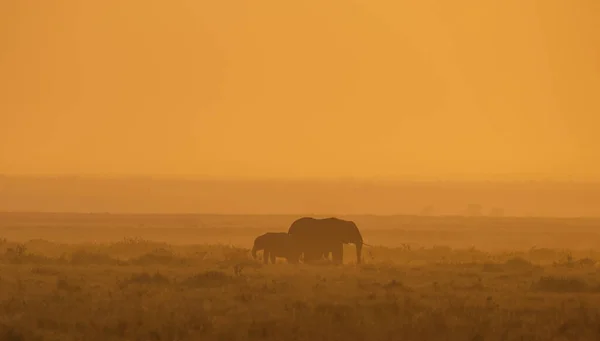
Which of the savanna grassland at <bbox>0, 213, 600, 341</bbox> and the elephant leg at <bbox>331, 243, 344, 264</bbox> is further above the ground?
the elephant leg at <bbox>331, 243, 344, 264</bbox>

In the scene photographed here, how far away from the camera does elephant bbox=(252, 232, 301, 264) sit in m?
36.8

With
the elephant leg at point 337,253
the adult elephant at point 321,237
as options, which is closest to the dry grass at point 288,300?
the adult elephant at point 321,237

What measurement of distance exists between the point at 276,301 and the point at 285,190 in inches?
6208

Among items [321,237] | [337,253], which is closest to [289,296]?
[321,237]

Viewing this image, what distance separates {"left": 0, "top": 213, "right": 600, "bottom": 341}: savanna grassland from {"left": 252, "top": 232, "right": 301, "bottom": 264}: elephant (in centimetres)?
50

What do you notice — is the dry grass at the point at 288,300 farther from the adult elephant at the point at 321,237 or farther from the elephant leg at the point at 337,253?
the elephant leg at the point at 337,253

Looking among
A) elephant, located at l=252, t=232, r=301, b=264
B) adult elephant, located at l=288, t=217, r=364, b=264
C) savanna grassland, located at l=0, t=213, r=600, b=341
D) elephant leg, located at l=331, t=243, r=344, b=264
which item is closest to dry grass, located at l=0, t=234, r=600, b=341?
savanna grassland, located at l=0, t=213, r=600, b=341

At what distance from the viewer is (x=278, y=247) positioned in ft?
121

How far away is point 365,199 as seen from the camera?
535 ft

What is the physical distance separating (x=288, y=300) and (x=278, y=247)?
38.4 feet

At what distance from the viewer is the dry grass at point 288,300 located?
70.4ft

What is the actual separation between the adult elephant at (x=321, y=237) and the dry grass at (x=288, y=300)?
1.14m

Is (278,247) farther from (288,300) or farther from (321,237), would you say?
(288,300)

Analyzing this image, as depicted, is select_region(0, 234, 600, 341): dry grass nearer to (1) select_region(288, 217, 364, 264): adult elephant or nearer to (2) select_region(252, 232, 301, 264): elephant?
(2) select_region(252, 232, 301, 264): elephant
